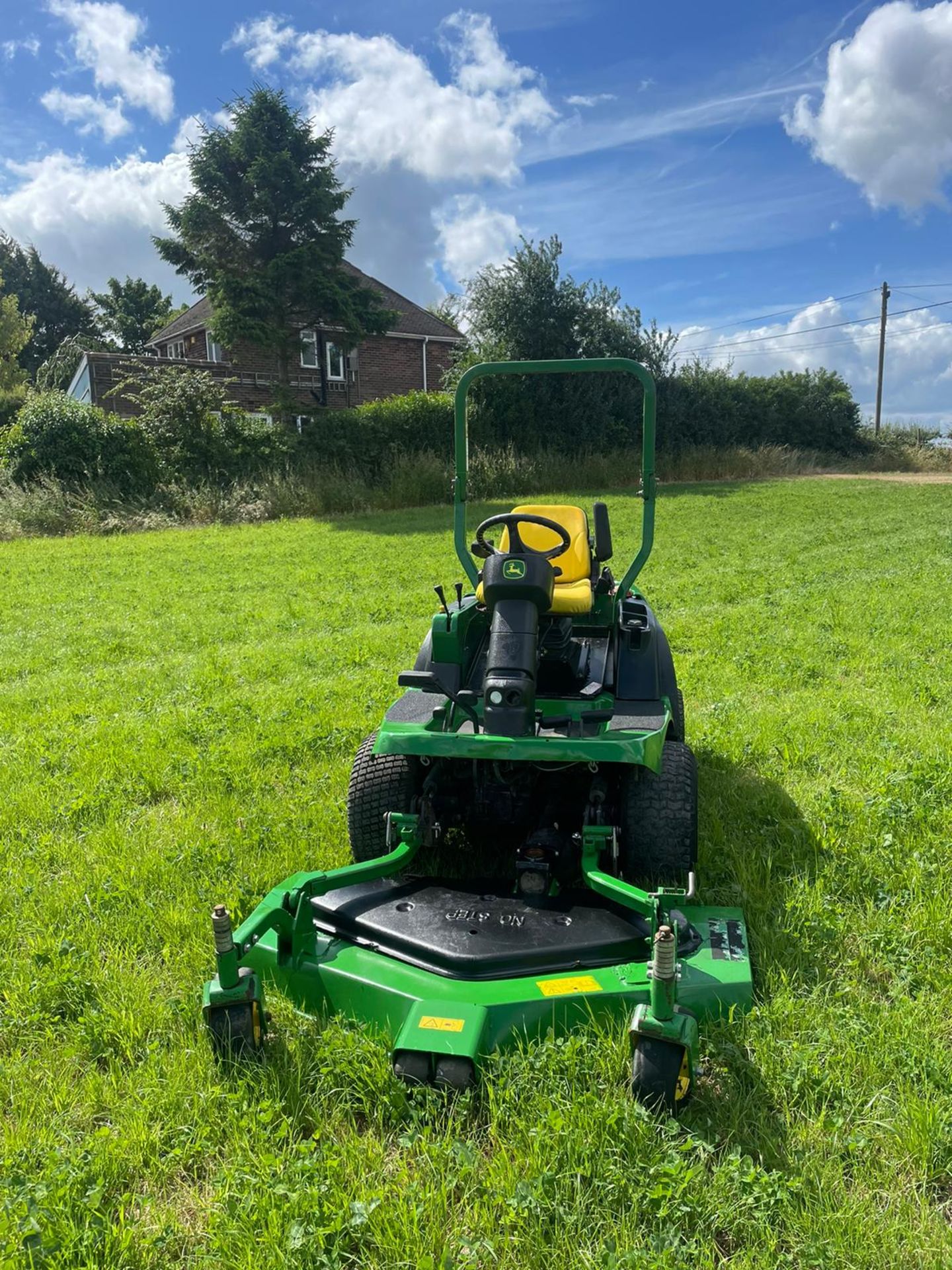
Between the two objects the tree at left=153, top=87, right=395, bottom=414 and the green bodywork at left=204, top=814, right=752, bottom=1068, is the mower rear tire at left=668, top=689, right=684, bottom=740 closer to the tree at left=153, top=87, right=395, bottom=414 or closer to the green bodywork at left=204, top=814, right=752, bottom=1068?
the green bodywork at left=204, top=814, right=752, bottom=1068

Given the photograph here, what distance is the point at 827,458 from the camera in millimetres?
28953

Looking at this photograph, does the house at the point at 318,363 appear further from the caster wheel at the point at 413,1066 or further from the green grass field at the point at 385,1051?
the caster wheel at the point at 413,1066

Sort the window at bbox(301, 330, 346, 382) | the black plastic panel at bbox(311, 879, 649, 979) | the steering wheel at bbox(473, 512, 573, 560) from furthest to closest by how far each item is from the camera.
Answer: the window at bbox(301, 330, 346, 382)
the steering wheel at bbox(473, 512, 573, 560)
the black plastic panel at bbox(311, 879, 649, 979)

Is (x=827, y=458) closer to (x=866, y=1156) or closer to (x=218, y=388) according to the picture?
(x=218, y=388)

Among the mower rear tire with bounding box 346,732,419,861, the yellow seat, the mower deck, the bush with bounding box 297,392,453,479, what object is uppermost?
the bush with bounding box 297,392,453,479

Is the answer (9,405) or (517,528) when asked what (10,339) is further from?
(517,528)

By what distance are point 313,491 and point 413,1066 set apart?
53.2 feet

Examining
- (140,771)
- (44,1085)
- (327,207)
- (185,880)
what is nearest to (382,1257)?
(44,1085)

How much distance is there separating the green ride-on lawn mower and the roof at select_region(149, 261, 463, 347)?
25.7m

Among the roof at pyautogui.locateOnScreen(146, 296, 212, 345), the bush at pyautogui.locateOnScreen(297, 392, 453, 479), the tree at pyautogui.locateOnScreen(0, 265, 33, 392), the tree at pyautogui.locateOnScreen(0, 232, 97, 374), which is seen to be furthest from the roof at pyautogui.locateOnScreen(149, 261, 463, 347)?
the tree at pyautogui.locateOnScreen(0, 232, 97, 374)

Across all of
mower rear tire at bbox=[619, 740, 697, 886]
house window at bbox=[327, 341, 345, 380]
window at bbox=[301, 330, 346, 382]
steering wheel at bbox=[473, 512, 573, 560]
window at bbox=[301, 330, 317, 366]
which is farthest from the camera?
house window at bbox=[327, 341, 345, 380]

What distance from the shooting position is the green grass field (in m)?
1.85

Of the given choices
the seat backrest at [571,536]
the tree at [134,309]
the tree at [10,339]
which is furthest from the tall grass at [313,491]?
the tree at [134,309]

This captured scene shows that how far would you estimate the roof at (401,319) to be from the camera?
28.0 metres
